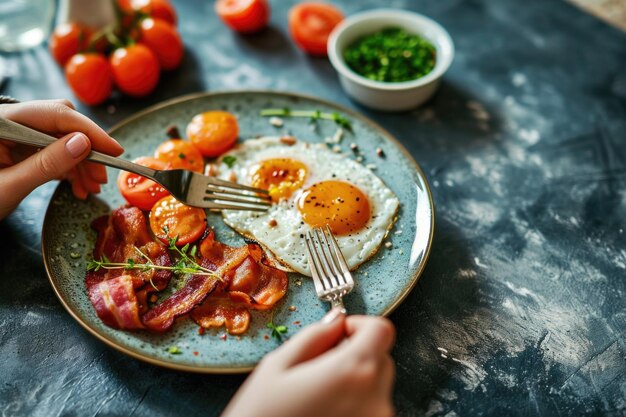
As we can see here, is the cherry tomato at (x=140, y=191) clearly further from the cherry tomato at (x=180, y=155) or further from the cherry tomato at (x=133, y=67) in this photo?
the cherry tomato at (x=133, y=67)

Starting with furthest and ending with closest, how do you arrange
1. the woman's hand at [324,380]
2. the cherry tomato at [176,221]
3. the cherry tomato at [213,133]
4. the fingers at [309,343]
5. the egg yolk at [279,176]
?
the cherry tomato at [213,133], the egg yolk at [279,176], the cherry tomato at [176,221], the fingers at [309,343], the woman's hand at [324,380]

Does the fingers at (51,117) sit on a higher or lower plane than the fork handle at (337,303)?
higher

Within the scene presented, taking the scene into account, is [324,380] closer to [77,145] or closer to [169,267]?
[169,267]

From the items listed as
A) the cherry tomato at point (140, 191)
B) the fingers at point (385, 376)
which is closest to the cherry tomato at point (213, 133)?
the cherry tomato at point (140, 191)

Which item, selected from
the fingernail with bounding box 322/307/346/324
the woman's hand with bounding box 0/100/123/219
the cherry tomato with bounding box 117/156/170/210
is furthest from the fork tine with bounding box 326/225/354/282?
the woman's hand with bounding box 0/100/123/219

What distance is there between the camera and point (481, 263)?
2002 mm

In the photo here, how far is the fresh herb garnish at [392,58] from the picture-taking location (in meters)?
2.54

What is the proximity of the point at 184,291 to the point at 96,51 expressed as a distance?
1.46 metres

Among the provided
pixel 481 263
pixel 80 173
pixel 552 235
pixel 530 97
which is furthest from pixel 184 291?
pixel 530 97

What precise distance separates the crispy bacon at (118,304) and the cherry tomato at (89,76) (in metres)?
1.12

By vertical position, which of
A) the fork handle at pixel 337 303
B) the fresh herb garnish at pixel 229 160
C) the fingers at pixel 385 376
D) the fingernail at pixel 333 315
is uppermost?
the fingers at pixel 385 376

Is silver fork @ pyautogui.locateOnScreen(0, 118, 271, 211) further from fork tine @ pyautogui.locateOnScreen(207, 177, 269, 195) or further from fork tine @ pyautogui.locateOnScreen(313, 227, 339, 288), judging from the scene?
fork tine @ pyautogui.locateOnScreen(313, 227, 339, 288)

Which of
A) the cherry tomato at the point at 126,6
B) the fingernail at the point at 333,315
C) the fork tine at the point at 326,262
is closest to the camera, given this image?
the fingernail at the point at 333,315

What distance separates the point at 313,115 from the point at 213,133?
44cm
